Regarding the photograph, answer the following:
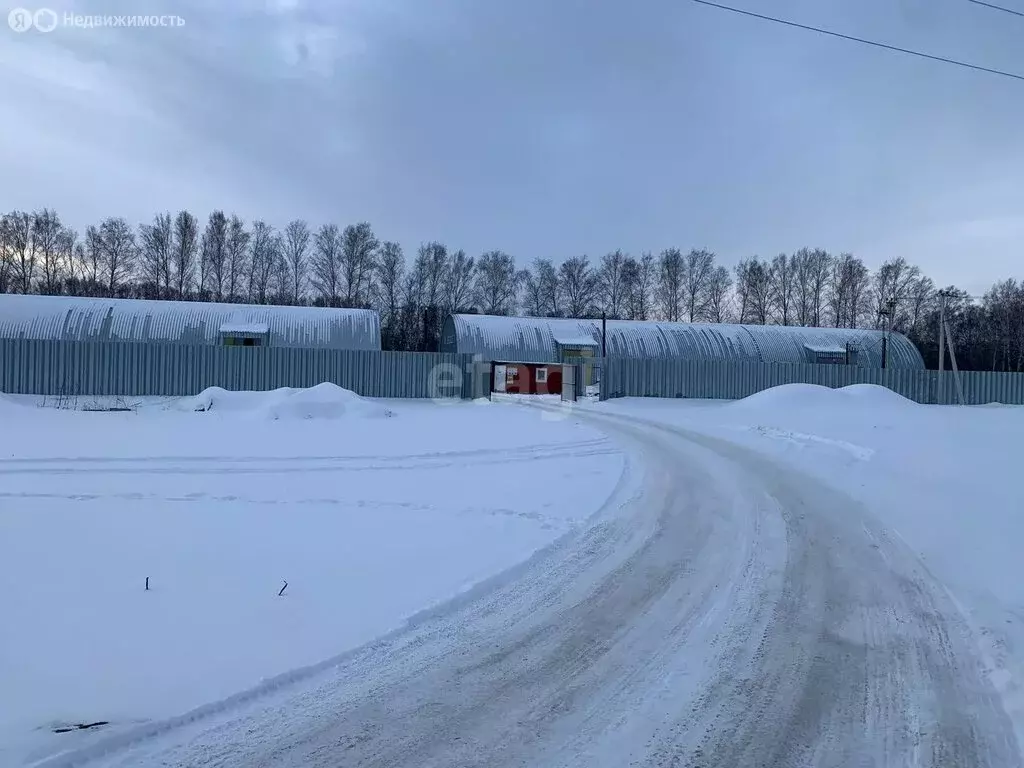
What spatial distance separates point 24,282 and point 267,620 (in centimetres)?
6478

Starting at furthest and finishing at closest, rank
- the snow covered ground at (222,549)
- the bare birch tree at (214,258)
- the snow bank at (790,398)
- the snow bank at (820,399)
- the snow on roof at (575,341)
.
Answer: the bare birch tree at (214,258) < the snow on roof at (575,341) < the snow bank at (790,398) < the snow bank at (820,399) < the snow covered ground at (222,549)

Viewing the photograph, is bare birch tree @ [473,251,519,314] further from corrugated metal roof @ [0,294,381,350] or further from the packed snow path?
the packed snow path

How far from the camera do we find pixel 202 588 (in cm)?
487

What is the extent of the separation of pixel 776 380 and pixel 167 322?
2929 cm

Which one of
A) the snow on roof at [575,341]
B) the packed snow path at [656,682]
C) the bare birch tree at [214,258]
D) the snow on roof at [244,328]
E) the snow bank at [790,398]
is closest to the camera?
the packed snow path at [656,682]

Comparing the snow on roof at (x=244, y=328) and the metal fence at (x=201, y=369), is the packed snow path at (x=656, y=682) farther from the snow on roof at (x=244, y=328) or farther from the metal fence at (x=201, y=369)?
the snow on roof at (x=244, y=328)

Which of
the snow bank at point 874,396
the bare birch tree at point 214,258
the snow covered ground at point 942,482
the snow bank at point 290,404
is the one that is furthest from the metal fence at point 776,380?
the bare birch tree at point 214,258

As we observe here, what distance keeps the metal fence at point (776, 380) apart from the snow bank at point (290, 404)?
47.9 ft

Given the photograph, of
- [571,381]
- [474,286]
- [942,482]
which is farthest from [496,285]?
[942,482]

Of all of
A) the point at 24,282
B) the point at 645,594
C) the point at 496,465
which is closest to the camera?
the point at 645,594

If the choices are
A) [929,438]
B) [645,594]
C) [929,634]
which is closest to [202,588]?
[645,594]

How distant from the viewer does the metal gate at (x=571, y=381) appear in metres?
30.1

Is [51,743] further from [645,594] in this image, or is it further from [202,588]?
[645,594]

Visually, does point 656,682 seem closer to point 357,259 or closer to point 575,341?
point 575,341
